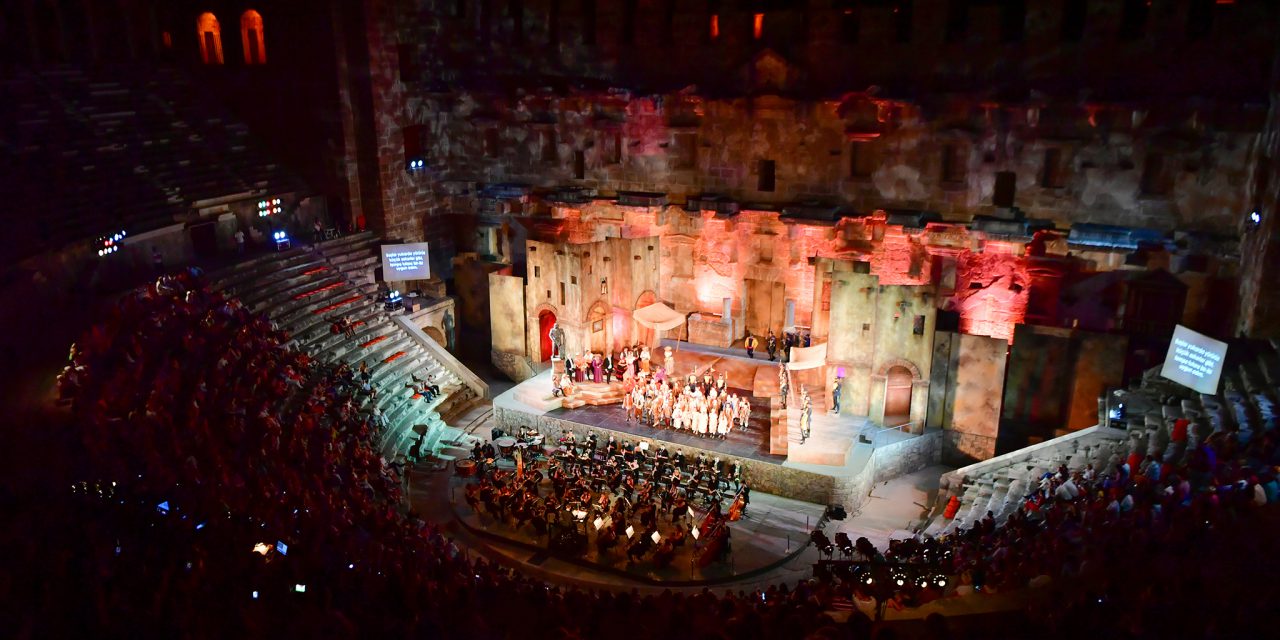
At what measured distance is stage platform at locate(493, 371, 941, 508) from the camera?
909 inches

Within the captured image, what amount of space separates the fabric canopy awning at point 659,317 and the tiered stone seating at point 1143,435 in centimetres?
983

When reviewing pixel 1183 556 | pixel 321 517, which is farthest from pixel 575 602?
pixel 1183 556

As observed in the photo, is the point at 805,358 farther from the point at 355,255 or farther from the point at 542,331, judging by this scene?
the point at 355,255

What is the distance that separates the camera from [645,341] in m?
30.3

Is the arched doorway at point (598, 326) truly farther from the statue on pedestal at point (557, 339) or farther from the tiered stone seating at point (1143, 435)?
the tiered stone seating at point (1143, 435)

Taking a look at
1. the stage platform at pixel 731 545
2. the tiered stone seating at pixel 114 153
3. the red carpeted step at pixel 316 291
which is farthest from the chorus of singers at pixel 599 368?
the tiered stone seating at pixel 114 153

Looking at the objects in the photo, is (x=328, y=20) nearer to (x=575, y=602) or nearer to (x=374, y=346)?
(x=374, y=346)

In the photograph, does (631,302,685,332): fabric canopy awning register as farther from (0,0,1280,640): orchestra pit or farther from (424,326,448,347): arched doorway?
(424,326,448,347): arched doorway

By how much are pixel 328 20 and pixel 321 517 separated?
1979 centimetres

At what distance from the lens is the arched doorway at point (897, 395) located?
1027 inches

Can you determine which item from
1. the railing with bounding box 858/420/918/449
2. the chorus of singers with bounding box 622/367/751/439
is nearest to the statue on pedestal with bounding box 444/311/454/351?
the chorus of singers with bounding box 622/367/751/439
